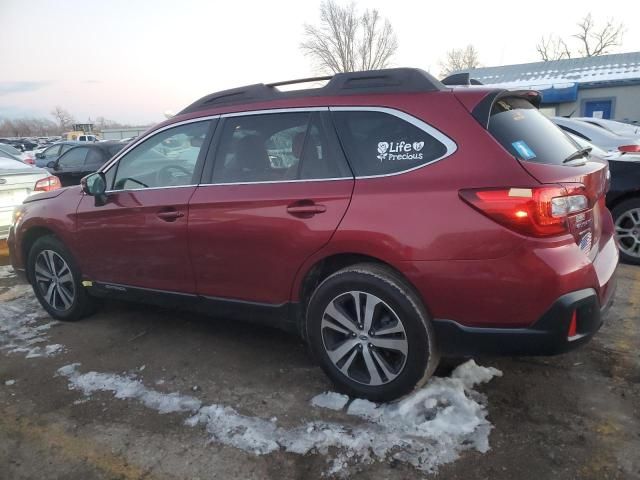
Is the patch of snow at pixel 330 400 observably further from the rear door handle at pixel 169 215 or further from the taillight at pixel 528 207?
the rear door handle at pixel 169 215

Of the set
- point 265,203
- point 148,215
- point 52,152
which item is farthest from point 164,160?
point 52,152

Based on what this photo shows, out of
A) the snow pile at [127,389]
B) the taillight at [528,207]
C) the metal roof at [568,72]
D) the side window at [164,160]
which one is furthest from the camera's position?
the metal roof at [568,72]

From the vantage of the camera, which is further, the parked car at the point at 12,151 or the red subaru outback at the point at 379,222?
the parked car at the point at 12,151

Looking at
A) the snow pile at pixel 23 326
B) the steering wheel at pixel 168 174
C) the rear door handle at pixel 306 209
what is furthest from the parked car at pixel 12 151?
the rear door handle at pixel 306 209

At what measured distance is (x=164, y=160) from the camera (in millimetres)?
3791

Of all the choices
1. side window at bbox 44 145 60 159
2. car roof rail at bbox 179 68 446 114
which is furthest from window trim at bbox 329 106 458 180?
side window at bbox 44 145 60 159

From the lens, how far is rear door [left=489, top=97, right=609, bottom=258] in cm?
249

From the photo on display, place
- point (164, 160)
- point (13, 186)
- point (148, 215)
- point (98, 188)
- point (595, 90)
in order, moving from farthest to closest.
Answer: point (595, 90) → point (13, 186) → point (98, 188) → point (164, 160) → point (148, 215)

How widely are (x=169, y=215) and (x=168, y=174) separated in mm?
363

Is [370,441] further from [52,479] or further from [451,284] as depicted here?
[52,479]

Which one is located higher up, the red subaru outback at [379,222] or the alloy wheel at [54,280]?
the red subaru outback at [379,222]

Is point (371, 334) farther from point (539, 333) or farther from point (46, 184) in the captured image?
point (46, 184)

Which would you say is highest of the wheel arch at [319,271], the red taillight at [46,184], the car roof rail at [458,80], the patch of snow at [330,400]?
the car roof rail at [458,80]

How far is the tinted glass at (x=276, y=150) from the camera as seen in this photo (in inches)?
117
